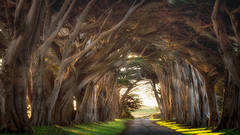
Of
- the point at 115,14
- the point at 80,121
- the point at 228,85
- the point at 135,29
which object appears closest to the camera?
the point at 228,85

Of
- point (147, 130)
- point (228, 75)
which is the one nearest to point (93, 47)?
point (147, 130)

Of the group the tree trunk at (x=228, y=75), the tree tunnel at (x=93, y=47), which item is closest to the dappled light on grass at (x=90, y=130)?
the tree tunnel at (x=93, y=47)

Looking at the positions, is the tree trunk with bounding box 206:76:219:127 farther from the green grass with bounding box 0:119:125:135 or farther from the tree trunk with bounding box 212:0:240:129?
the green grass with bounding box 0:119:125:135

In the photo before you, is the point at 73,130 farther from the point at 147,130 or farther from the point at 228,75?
the point at 228,75

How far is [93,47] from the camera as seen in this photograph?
52.6ft

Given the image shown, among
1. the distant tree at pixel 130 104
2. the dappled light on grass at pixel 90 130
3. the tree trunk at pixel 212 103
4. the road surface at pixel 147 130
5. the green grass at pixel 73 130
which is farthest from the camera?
the distant tree at pixel 130 104

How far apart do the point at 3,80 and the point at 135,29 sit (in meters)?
8.95

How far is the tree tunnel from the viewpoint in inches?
331

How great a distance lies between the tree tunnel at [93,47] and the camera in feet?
27.6

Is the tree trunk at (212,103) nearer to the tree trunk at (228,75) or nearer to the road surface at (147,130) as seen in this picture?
the road surface at (147,130)

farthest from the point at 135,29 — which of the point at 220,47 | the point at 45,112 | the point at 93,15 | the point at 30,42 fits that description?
the point at 30,42

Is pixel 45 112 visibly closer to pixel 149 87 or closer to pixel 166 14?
pixel 166 14

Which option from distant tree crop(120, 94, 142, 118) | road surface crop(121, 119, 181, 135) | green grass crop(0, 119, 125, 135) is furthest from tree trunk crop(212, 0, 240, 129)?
distant tree crop(120, 94, 142, 118)

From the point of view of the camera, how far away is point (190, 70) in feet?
68.9
